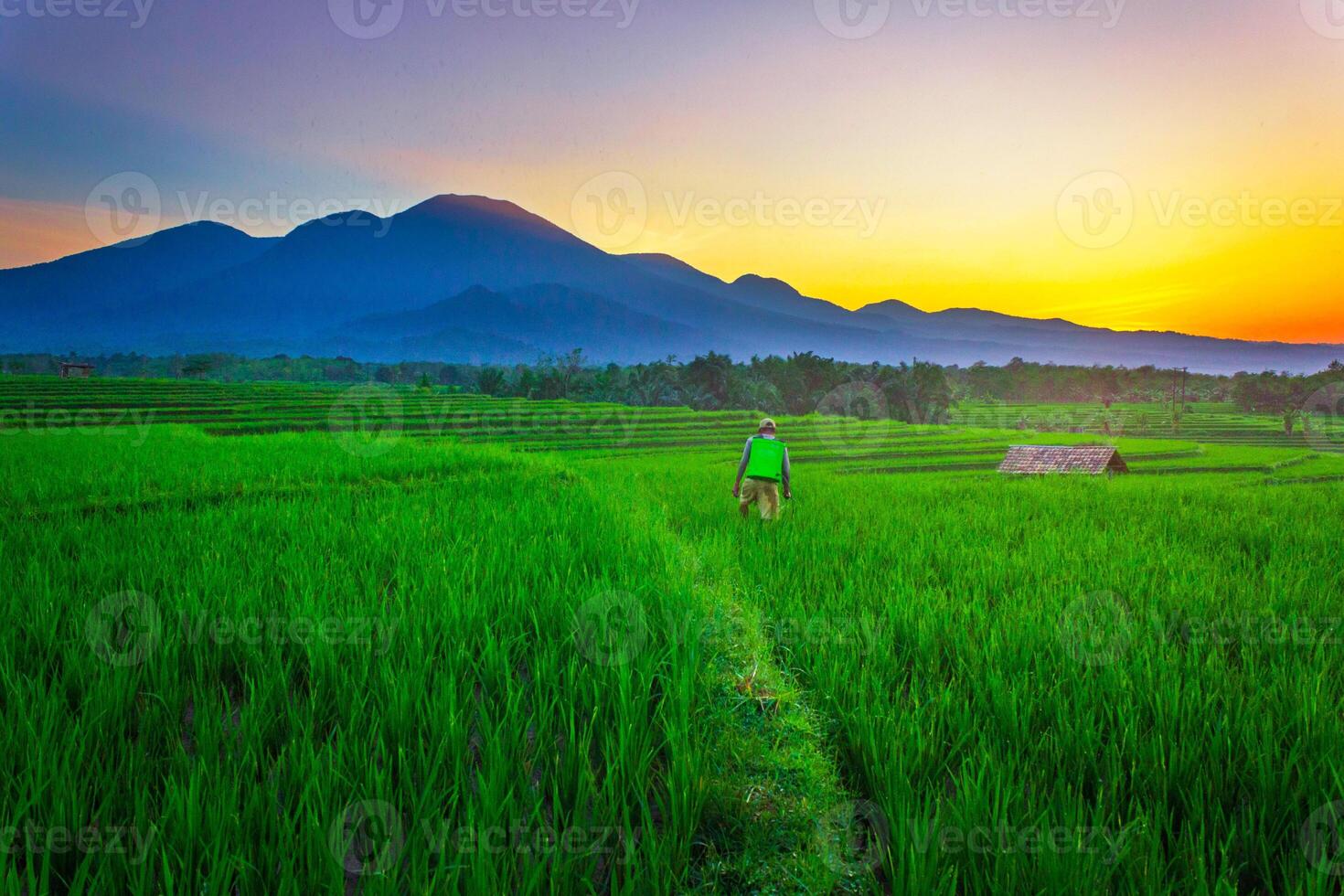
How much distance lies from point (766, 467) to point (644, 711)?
4383 millimetres

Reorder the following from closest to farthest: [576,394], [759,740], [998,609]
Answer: [759,740] → [998,609] → [576,394]

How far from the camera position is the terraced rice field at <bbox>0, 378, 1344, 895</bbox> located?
150cm

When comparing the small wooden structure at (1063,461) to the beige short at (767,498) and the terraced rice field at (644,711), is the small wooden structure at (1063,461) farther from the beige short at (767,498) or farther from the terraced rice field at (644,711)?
the terraced rice field at (644,711)

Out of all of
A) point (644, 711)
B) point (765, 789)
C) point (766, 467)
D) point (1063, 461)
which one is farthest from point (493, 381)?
point (765, 789)

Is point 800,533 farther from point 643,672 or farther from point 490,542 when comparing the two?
point 643,672

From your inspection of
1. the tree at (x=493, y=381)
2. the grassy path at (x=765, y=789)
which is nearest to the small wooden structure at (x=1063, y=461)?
the grassy path at (x=765, y=789)

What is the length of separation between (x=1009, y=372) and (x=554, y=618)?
367 ft

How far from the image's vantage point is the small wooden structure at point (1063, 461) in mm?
21859

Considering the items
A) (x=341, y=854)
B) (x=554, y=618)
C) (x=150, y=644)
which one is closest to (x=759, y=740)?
(x=554, y=618)

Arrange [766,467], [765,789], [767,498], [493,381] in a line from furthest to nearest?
1. [493,381]
2. [767,498]
3. [766,467]
4. [765,789]

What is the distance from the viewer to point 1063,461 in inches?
890

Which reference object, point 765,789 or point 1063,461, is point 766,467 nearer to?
point 765,789

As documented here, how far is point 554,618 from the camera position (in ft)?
9.76

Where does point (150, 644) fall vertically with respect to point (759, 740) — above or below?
above
